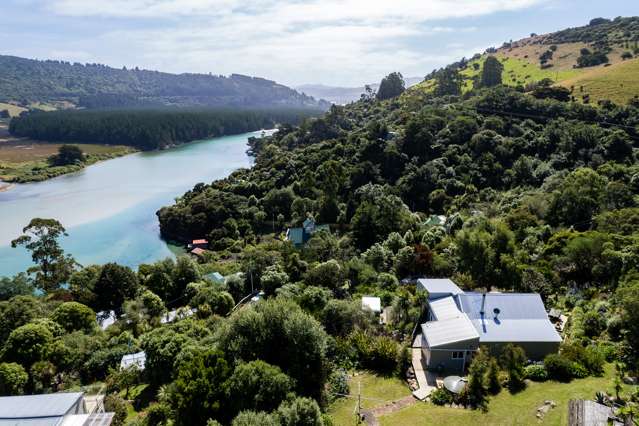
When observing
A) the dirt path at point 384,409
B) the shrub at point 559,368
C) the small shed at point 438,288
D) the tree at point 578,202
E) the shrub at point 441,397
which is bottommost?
the dirt path at point 384,409

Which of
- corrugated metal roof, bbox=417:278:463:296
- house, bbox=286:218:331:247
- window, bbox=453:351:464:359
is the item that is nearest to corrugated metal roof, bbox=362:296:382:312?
corrugated metal roof, bbox=417:278:463:296

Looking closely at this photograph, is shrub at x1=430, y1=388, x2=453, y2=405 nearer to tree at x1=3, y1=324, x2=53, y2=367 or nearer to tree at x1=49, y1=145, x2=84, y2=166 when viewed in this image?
tree at x1=3, y1=324, x2=53, y2=367

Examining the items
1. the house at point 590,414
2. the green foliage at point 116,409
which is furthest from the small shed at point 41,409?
the house at point 590,414

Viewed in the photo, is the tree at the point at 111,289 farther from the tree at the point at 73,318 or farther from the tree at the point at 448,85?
the tree at the point at 448,85

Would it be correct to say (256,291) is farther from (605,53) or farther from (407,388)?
(605,53)

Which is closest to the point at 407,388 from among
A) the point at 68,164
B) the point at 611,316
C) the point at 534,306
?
the point at 534,306

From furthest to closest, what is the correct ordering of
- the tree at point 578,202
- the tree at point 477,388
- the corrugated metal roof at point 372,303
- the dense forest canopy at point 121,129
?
the dense forest canopy at point 121,129
the tree at point 578,202
the corrugated metal roof at point 372,303
the tree at point 477,388
